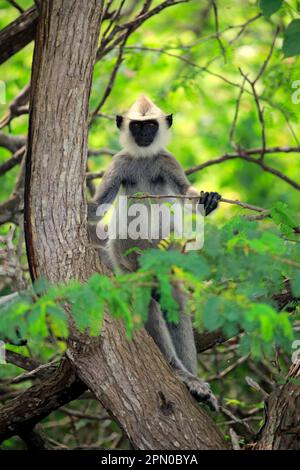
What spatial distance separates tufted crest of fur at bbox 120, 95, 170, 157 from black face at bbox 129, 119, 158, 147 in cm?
4

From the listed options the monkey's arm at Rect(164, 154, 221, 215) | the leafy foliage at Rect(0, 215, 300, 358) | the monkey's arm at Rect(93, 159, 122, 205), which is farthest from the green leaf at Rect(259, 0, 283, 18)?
the leafy foliage at Rect(0, 215, 300, 358)

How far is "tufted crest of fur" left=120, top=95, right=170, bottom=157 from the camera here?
6383 millimetres

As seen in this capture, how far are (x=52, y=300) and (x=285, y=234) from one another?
5.10ft

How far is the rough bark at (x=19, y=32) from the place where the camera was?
19.7 feet

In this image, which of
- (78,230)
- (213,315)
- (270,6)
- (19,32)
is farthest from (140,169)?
(213,315)

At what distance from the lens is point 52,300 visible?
3.24 meters

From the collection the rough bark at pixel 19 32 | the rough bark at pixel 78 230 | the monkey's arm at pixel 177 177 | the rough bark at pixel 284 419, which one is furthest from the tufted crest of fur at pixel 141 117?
the rough bark at pixel 284 419

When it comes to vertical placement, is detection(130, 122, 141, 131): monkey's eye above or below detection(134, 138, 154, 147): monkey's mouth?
above

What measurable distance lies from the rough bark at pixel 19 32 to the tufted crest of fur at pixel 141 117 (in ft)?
3.38

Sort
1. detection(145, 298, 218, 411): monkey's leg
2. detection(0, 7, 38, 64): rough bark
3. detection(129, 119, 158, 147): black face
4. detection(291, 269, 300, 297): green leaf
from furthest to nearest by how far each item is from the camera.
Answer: detection(129, 119, 158, 147): black face < detection(0, 7, 38, 64): rough bark < detection(145, 298, 218, 411): monkey's leg < detection(291, 269, 300, 297): green leaf

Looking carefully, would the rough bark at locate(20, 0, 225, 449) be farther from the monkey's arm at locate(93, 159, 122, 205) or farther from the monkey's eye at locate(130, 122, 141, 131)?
the monkey's eye at locate(130, 122, 141, 131)

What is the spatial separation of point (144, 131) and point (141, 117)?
161mm

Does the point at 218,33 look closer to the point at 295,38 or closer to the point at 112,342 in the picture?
the point at 295,38

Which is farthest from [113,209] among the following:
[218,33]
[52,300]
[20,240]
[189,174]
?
[52,300]
